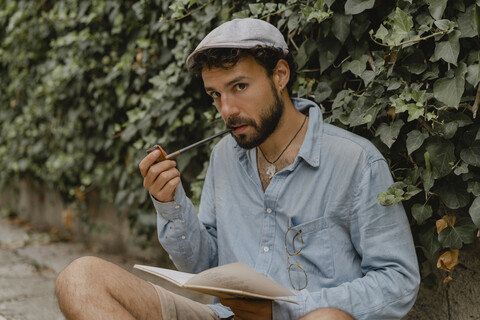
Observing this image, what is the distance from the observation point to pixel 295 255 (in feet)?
5.86

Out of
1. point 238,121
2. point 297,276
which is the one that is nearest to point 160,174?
point 238,121

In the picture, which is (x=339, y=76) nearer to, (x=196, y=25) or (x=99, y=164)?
(x=196, y=25)

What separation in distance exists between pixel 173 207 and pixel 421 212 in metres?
0.88

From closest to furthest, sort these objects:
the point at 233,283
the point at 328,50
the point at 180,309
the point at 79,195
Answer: the point at 233,283 → the point at 180,309 → the point at 328,50 → the point at 79,195

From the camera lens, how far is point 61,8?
4000 mm

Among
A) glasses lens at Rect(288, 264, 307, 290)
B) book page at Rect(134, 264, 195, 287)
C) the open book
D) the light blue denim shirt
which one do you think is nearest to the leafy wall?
the light blue denim shirt

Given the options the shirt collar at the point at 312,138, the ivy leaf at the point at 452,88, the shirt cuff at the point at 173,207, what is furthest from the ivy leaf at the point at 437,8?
the shirt cuff at the point at 173,207

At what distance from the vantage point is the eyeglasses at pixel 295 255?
5.82 ft

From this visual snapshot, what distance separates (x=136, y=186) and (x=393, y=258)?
85.1 inches

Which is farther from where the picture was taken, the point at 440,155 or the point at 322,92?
the point at 322,92

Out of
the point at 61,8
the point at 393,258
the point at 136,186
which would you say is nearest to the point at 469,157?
the point at 393,258

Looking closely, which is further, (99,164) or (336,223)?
(99,164)

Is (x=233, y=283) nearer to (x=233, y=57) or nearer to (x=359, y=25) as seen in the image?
(x=233, y=57)

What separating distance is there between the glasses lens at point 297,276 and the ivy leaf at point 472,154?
653 millimetres
